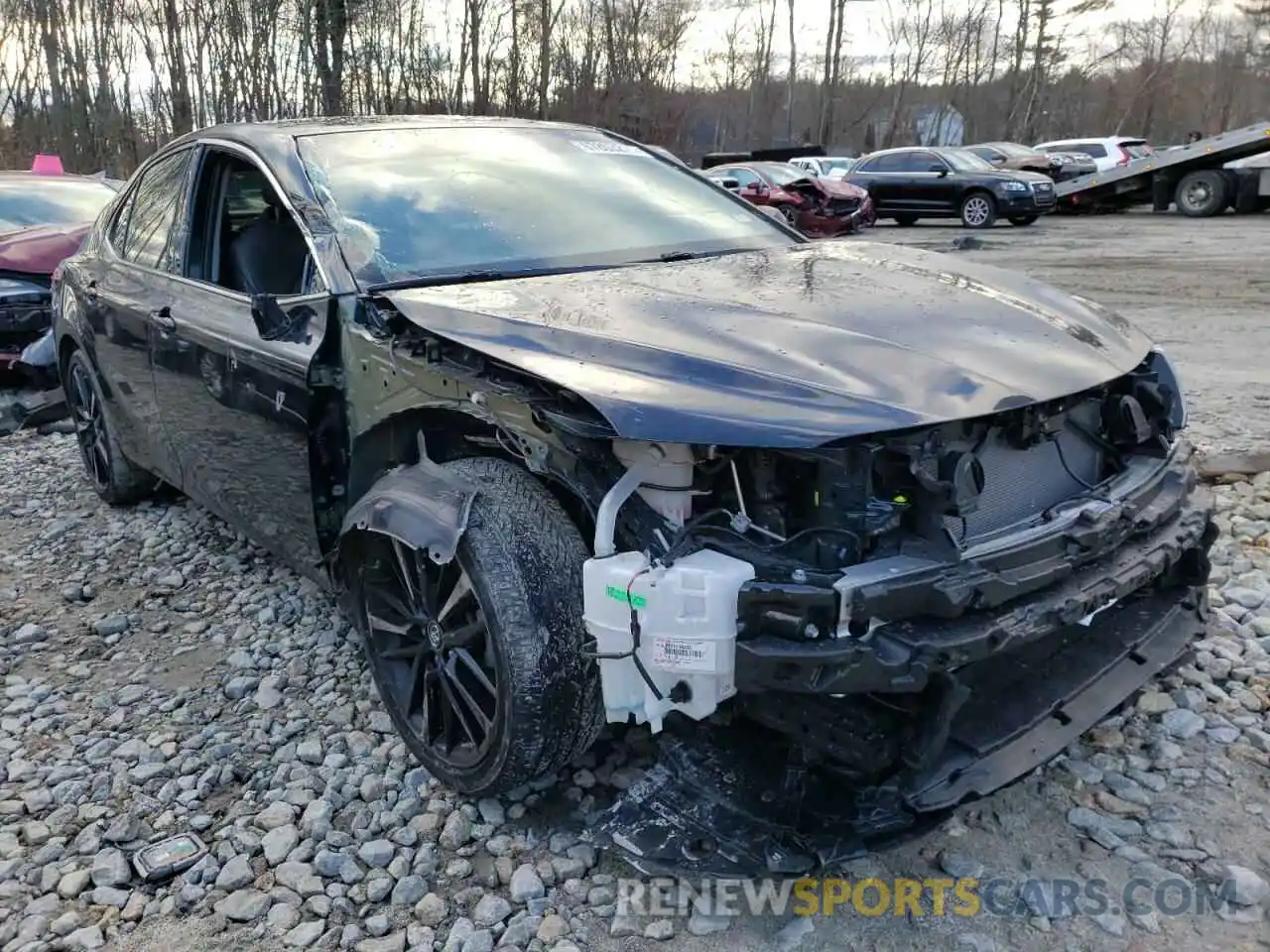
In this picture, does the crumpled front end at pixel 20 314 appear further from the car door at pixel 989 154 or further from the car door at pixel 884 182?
the car door at pixel 989 154

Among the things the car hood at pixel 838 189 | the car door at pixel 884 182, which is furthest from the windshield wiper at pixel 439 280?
the car door at pixel 884 182

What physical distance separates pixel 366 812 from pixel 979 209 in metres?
18.7

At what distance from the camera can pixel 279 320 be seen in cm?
297

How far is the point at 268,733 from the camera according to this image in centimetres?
315

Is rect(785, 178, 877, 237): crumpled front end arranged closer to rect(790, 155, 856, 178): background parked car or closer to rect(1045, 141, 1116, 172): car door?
rect(790, 155, 856, 178): background parked car

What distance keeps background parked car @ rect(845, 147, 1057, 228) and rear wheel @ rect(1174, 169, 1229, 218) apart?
8.43 feet

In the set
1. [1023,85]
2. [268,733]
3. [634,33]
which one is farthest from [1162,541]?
[1023,85]

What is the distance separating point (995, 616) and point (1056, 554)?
0.26 m

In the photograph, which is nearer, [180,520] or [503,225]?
[503,225]

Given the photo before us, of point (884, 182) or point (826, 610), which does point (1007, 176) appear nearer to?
point (884, 182)

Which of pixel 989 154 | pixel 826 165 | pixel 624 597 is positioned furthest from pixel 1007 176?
pixel 624 597

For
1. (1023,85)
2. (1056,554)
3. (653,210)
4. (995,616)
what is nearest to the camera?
(995,616)

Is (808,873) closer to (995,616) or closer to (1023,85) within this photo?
(995,616)

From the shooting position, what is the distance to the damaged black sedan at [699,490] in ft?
6.76
